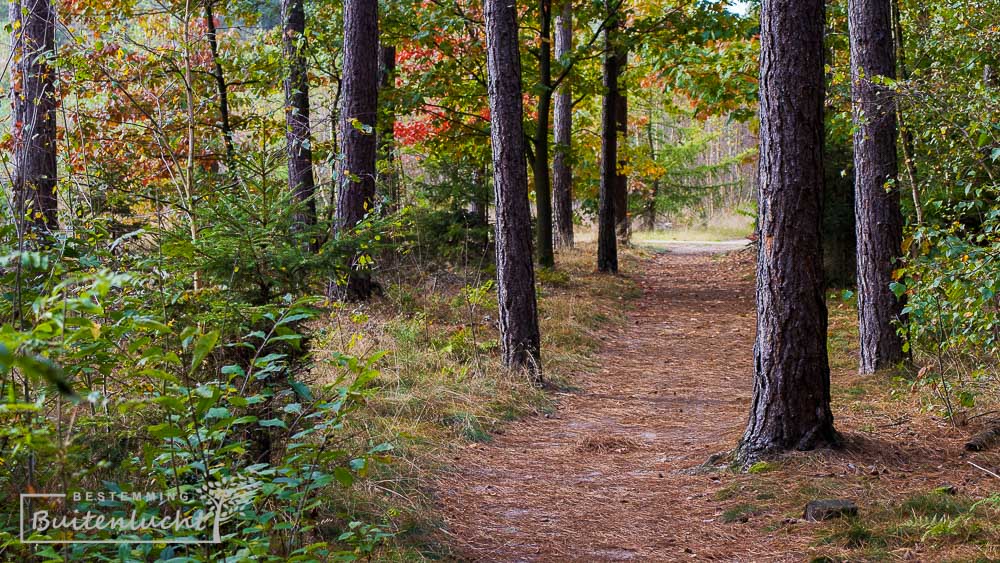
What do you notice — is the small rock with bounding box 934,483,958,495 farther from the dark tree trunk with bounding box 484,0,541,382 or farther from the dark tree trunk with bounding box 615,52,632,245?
the dark tree trunk with bounding box 615,52,632,245

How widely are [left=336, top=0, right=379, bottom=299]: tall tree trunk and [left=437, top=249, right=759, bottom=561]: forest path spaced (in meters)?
3.57

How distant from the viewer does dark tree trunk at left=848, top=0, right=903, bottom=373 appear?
734 centimetres

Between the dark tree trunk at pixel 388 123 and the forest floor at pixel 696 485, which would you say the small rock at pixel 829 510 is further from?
the dark tree trunk at pixel 388 123

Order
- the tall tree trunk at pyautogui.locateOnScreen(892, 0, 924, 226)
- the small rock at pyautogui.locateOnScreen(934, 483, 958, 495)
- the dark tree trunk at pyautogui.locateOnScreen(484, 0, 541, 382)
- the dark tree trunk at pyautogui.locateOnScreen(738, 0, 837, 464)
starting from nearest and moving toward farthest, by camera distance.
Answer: the small rock at pyautogui.locateOnScreen(934, 483, 958, 495) → the dark tree trunk at pyautogui.locateOnScreen(738, 0, 837, 464) → the tall tree trunk at pyautogui.locateOnScreen(892, 0, 924, 226) → the dark tree trunk at pyautogui.locateOnScreen(484, 0, 541, 382)

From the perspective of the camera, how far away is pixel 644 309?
12.9 metres

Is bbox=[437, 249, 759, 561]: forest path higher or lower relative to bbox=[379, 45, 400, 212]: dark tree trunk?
lower

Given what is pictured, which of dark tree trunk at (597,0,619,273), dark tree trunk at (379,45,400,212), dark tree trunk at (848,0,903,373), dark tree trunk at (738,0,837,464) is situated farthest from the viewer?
dark tree trunk at (597,0,619,273)

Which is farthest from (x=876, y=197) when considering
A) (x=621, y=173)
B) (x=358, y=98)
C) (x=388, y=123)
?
(x=621, y=173)

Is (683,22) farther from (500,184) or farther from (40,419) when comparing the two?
(40,419)

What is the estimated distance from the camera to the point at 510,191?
787 centimetres

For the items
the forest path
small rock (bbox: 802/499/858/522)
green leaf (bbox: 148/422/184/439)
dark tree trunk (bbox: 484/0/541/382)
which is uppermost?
dark tree trunk (bbox: 484/0/541/382)

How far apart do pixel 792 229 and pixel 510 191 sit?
3.27 meters

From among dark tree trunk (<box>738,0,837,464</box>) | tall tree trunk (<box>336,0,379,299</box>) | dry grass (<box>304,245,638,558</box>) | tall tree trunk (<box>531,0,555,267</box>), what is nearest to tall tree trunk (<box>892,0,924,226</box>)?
dark tree trunk (<box>738,0,837,464</box>)

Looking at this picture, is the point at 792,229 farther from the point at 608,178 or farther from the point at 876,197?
the point at 608,178
